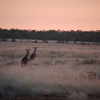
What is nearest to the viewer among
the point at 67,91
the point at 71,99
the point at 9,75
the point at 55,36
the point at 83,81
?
the point at 71,99

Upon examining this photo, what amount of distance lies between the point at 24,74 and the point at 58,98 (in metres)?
3.46

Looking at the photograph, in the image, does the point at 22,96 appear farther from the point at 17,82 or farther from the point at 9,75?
the point at 9,75

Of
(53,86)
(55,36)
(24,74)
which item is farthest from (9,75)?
(55,36)

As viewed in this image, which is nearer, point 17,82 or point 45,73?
point 17,82

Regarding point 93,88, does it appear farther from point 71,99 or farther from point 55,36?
point 55,36

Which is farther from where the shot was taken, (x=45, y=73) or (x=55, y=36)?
(x=55, y=36)

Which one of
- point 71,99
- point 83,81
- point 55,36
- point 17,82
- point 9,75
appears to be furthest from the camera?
point 55,36

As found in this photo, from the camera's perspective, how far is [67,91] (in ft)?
28.0

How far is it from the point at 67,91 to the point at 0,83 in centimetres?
358

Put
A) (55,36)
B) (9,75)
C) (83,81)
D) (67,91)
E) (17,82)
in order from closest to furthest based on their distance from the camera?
1. (67,91)
2. (83,81)
3. (17,82)
4. (9,75)
5. (55,36)

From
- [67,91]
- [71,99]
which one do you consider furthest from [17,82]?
[71,99]

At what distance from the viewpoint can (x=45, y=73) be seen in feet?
35.8

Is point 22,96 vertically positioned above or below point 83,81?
below

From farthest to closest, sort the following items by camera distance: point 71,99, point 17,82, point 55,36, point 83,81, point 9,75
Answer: point 55,36, point 9,75, point 17,82, point 83,81, point 71,99
